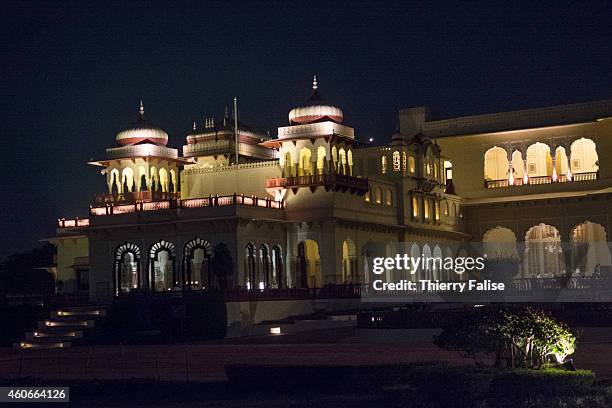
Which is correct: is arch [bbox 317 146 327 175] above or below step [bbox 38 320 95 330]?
above

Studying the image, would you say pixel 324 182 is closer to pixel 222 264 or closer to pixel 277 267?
pixel 277 267

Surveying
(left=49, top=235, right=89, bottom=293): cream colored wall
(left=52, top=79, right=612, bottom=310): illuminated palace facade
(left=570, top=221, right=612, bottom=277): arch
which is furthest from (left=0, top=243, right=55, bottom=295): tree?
(left=570, top=221, right=612, bottom=277): arch

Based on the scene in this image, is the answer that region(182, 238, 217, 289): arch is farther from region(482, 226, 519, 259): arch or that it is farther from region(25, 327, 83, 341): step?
region(482, 226, 519, 259): arch

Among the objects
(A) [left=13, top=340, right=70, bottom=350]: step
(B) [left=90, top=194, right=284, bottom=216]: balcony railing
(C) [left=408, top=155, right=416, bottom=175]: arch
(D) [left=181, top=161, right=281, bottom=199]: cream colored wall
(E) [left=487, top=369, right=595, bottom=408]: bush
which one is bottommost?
(E) [left=487, top=369, right=595, bottom=408]: bush

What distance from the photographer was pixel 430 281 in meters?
53.8

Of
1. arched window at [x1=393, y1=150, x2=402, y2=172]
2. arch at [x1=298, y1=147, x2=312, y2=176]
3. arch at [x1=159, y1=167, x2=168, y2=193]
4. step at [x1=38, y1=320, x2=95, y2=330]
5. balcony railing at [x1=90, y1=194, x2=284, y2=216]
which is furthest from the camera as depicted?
arched window at [x1=393, y1=150, x2=402, y2=172]

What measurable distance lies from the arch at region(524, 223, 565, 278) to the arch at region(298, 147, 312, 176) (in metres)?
16.7

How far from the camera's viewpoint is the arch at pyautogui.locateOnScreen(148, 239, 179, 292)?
46562 millimetres

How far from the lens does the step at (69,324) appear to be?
4003cm

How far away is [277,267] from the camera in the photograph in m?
48.3

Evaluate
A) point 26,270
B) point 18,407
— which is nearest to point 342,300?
point 18,407

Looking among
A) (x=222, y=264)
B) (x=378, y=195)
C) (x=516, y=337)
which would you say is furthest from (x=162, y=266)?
(x=516, y=337)

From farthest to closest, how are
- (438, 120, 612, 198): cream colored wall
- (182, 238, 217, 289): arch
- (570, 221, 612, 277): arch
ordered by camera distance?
(570, 221, 612, 277): arch < (438, 120, 612, 198): cream colored wall < (182, 238, 217, 289): arch

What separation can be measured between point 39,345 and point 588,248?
33128mm
